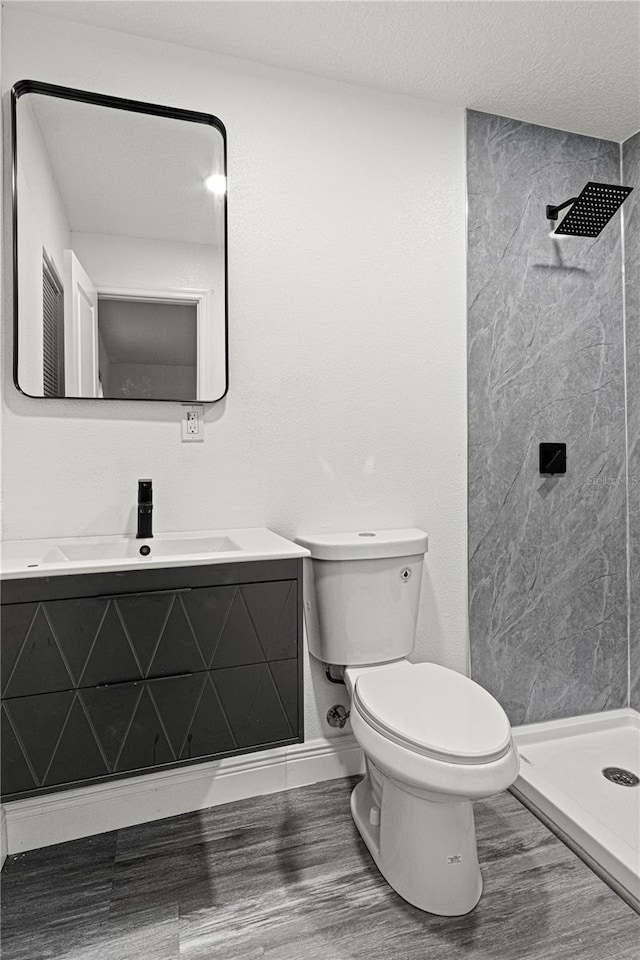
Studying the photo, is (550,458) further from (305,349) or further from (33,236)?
(33,236)

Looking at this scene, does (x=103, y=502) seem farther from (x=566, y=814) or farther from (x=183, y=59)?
(x=566, y=814)

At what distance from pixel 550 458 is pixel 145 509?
147cm

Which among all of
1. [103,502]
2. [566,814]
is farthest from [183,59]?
[566,814]

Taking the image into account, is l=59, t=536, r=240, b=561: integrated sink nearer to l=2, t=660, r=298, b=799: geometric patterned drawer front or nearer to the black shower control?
l=2, t=660, r=298, b=799: geometric patterned drawer front

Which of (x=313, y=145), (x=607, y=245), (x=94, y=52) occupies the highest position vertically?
(x=94, y=52)

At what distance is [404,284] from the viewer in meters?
1.98

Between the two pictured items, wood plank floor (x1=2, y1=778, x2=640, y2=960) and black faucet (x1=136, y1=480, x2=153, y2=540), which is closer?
wood plank floor (x1=2, y1=778, x2=640, y2=960)

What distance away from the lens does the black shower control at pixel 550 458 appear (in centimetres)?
215

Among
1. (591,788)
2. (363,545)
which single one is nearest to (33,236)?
(363,545)

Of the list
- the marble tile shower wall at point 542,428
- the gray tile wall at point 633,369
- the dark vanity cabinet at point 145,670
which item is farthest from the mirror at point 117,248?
the gray tile wall at point 633,369

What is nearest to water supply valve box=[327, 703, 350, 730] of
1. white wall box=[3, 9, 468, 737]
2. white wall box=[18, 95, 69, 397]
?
white wall box=[3, 9, 468, 737]

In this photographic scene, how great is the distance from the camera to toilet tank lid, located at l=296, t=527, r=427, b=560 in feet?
5.65

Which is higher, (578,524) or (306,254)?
(306,254)

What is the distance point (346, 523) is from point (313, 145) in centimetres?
124
